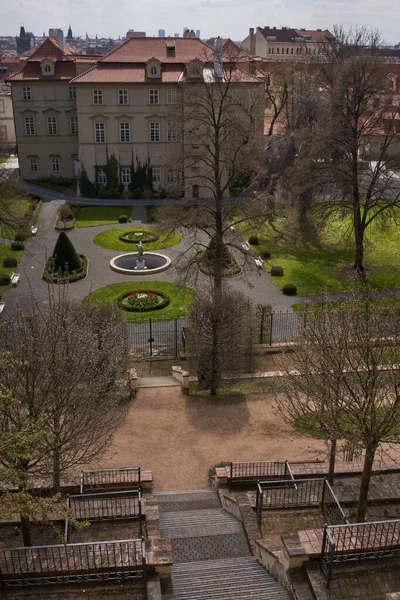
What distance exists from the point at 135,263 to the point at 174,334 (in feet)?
35.3

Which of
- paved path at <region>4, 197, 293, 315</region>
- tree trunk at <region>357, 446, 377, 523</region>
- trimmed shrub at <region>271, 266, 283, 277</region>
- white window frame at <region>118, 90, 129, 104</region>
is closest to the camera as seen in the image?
tree trunk at <region>357, 446, 377, 523</region>

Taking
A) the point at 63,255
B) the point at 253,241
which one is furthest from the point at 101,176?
the point at 63,255

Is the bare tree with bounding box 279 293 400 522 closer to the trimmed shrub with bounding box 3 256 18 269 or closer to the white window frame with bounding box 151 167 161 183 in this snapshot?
the trimmed shrub with bounding box 3 256 18 269

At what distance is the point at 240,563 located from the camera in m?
12.2

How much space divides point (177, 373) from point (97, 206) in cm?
2613

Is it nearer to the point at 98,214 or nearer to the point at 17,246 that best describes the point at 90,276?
the point at 17,246

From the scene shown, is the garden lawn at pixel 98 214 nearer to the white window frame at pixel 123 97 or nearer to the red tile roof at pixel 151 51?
the white window frame at pixel 123 97

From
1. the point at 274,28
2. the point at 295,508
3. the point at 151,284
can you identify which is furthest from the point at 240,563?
the point at 274,28

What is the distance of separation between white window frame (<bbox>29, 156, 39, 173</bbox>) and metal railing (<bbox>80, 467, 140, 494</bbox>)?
134 ft

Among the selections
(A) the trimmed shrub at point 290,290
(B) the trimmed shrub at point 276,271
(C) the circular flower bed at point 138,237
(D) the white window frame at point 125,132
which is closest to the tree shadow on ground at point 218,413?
(A) the trimmed shrub at point 290,290

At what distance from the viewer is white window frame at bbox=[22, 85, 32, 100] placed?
49.4 meters

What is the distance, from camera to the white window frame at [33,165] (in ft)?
167

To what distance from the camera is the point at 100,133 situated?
47031 mm

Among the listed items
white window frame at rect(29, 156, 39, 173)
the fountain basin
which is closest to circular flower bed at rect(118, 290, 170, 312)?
the fountain basin
